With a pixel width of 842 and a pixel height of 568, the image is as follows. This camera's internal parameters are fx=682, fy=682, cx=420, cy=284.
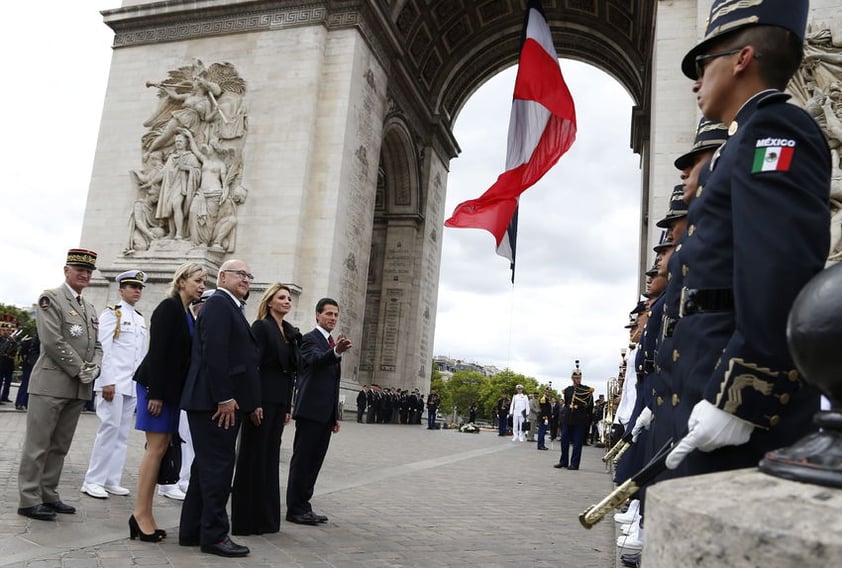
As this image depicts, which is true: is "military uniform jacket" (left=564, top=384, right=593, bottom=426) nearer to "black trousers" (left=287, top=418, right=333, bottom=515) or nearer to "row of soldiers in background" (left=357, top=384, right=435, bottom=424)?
"black trousers" (left=287, top=418, right=333, bottom=515)

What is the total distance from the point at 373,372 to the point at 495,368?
160m

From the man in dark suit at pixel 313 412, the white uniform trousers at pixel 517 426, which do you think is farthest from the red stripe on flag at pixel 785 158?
the white uniform trousers at pixel 517 426

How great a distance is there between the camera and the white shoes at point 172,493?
6090 mm

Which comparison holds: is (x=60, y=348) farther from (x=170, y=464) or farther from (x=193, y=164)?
(x=193, y=164)

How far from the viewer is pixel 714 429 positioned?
1657 mm

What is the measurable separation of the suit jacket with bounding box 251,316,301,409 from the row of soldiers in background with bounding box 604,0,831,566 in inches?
136

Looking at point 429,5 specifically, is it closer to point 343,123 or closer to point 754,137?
point 343,123

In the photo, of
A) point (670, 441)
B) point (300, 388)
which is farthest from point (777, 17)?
point (300, 388)

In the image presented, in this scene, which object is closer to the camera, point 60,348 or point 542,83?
point 60,348

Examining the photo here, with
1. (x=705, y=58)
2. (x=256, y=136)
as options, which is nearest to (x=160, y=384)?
(x=705, y=58)

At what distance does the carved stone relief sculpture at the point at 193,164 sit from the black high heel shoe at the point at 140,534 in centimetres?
1317

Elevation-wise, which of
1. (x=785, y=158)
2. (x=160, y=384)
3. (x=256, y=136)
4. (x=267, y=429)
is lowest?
(x=267, y=429)

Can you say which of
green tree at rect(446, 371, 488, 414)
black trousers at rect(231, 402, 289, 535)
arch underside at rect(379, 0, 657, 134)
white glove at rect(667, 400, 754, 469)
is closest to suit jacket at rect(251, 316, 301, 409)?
black trousers at rect(231, 402, 289, 535)

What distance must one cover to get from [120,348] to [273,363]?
1.98m
